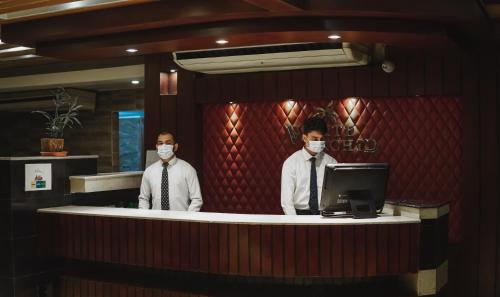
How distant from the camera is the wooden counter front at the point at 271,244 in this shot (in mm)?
3953

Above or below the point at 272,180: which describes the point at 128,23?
above

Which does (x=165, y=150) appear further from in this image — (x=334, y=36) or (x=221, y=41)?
(x=334, y=36)

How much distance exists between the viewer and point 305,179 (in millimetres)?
4918

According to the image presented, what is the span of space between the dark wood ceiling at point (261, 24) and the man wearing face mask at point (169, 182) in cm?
96

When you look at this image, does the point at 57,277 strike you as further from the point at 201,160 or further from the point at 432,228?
Result: the point at 432,228

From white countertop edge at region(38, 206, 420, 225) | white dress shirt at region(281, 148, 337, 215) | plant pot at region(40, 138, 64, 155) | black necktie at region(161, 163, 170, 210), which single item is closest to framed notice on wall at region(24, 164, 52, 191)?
plant pot at region(40, 138, 64, 155)

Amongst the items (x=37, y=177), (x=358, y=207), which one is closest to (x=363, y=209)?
(x=358, y=207)

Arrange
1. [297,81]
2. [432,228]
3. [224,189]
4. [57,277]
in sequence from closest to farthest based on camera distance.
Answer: [432,228] < [57,277] < [297,81] < [224,189]

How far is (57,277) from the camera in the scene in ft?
17.1

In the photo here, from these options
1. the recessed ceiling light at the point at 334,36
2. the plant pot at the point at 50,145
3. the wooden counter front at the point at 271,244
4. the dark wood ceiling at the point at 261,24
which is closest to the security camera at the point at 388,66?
the dark wood ceiling at the point at 261,24

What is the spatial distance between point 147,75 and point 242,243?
11.7 ft

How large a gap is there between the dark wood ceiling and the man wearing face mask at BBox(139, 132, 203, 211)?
37.9 inches

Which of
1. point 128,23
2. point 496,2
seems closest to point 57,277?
point 128,23

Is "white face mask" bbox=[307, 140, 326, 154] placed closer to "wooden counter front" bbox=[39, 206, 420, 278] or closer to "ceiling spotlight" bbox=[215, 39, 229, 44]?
"wooden counter front" bbox=[39, 206, 420, 278]
